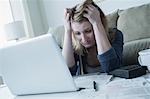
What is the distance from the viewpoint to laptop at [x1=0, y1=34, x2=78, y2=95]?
88cm

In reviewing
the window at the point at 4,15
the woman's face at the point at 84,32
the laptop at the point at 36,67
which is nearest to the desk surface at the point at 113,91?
the laptop at the point at 36,67

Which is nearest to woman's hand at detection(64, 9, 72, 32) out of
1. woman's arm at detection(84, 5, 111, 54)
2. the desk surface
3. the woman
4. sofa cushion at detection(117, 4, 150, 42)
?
the woman

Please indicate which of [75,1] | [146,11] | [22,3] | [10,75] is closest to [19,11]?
[22,3]

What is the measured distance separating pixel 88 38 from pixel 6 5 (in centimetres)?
258

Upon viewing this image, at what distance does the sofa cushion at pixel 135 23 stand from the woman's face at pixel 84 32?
1.27 meters

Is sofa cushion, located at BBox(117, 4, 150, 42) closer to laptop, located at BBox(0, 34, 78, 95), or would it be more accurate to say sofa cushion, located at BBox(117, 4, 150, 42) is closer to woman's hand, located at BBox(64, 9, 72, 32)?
woman's hand, located at BBox(64, 9, 72, 32)

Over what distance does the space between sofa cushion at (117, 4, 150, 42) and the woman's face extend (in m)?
1.27

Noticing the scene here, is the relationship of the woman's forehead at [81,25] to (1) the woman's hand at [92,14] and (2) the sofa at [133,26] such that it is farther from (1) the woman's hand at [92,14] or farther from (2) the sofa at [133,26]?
(2) the sofa at [133,26]

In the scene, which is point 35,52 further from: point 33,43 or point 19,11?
point 19,11

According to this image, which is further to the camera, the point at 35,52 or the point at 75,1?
the point at 75,1

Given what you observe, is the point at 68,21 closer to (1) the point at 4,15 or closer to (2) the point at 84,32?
(2) the point at 84,32

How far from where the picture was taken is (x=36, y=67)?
3.07 feet

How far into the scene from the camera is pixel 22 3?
3666 millimetres

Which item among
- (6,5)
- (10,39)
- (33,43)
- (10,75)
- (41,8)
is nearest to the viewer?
(33,43)
